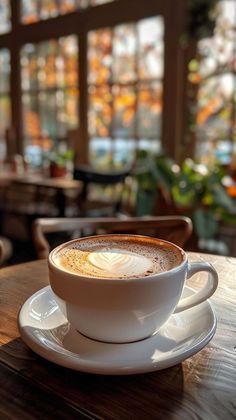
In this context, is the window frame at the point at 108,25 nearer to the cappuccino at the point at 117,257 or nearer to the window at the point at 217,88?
the window at the point at 217,88

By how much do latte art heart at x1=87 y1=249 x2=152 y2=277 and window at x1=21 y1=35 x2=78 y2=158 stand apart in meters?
3.63

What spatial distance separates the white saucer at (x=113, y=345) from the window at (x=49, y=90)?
3662mm

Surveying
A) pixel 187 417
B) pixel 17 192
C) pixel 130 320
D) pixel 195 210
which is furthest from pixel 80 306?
pixel 17 192

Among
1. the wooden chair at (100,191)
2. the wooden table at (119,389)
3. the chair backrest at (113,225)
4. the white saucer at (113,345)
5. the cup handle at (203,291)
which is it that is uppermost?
the cup handle at (203,291)

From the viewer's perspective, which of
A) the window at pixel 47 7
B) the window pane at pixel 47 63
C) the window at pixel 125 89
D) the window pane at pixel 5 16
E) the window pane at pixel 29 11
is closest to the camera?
the window at pixel 125 89

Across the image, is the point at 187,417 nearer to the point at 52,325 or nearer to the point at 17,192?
the point at 52,325

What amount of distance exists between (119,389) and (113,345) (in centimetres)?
7

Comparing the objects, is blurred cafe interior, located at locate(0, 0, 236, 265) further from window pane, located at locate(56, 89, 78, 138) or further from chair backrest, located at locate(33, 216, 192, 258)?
chair backrest, located at locate(33, 216, 192, 258)

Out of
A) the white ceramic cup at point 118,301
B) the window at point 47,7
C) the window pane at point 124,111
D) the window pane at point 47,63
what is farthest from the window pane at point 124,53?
the white ceramic cup at point 118,301

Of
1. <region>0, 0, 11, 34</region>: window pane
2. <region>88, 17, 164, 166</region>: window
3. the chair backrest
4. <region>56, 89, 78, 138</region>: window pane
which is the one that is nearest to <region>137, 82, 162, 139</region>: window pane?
<region>88, 17, 164, 166</region>: window

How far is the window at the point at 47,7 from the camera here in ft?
12.7

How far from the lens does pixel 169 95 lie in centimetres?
329

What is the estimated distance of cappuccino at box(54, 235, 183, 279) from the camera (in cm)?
54

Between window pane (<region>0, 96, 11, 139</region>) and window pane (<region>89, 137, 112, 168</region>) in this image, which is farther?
window pane (<region>0, 96, 11, 139</region>)
